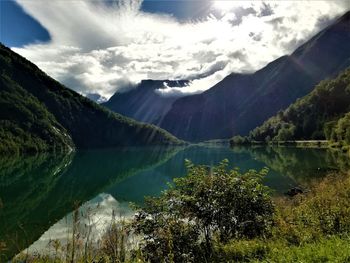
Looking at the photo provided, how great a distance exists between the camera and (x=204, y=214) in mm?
15992

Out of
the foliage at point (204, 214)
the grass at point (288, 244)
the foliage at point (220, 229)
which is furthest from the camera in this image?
the foliage at point (204, 214)

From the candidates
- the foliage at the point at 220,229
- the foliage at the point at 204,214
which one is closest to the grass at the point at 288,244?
the foliage at the point at 220,229

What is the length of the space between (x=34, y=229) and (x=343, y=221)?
2823 centimetres

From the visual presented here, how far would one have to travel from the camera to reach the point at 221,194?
16547mm

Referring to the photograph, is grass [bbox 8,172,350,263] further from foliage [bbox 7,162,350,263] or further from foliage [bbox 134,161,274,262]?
foliage [bbox 134,161,274,262]

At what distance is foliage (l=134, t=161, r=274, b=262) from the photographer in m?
14.9

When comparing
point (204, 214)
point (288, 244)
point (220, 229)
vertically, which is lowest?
point (288, 244)

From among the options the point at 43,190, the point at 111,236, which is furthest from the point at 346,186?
the point at 43,190

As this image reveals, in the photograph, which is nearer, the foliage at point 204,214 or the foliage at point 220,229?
the foliage at point 220,229

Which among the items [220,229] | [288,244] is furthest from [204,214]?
[288,244]

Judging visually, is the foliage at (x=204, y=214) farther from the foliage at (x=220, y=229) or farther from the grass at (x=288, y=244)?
the grass at (x=288, y=244)

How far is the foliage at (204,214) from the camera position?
1491 cm

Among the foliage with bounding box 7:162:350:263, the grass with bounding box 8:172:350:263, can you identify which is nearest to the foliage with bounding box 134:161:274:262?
the foliage with bounding box 7:162:350:263

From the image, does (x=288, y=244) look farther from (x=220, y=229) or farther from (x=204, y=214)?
(x=204, y=214)
